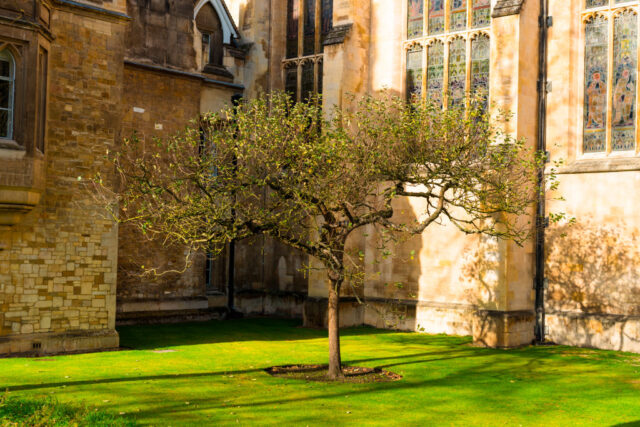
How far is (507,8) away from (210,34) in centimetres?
1027

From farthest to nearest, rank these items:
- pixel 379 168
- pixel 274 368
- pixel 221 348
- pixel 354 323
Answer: pixel 354 323 < pixel 221 348 < pixel 274 368 < pixel 379 168

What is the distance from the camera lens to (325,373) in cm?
1312

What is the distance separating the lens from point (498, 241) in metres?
16.8

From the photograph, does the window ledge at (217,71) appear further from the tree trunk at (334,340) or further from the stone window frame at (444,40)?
the tree trunk at (334,340)

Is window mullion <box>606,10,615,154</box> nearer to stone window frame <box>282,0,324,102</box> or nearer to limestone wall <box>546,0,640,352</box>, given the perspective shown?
limestone wall <box>546,0,640,352</box>


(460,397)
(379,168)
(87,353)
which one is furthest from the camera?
(87,353)

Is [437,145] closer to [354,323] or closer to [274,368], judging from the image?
[274,368]

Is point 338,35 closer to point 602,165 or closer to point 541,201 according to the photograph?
point 541,201

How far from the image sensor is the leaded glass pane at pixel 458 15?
19.5 metres

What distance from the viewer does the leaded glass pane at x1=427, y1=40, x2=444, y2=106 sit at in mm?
19969

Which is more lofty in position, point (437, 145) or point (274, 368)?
point (437, 145)

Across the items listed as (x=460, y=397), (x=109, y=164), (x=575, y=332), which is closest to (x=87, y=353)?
(x=109, y=164)

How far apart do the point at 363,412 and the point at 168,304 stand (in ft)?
41.6

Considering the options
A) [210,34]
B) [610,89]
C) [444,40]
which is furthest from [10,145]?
[610,89]
